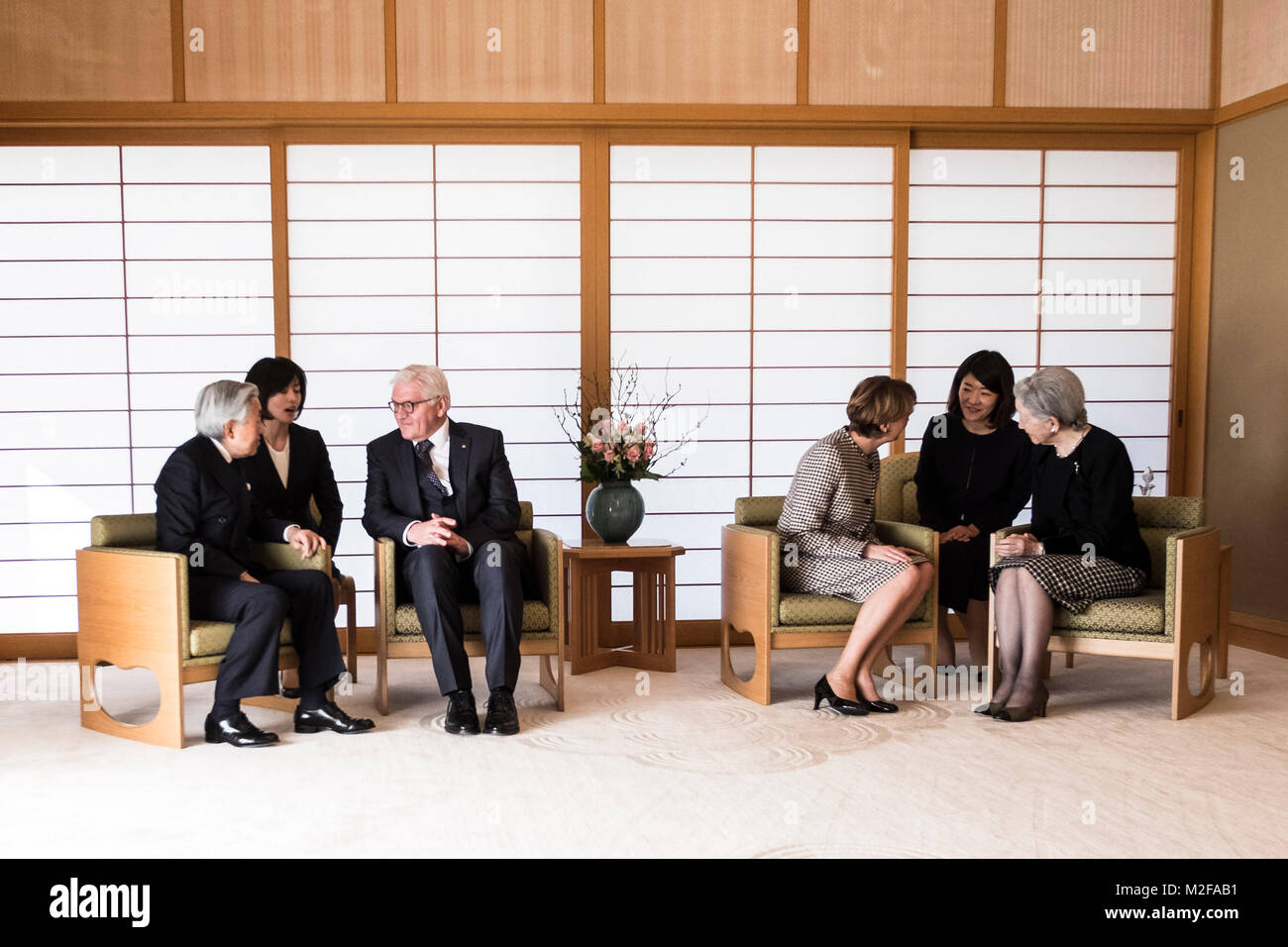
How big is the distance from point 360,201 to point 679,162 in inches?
55.6

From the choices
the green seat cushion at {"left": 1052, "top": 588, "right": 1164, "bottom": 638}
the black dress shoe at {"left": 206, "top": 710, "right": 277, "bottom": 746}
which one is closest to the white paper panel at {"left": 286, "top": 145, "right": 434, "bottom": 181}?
the black dress shoe at {"left": 206, "top": 710, "right": 277, "bottom": 746}

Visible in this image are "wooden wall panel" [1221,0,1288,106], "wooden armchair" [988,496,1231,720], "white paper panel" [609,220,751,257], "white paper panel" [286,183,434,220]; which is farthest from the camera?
"white paper panel" [609,220,751,257]

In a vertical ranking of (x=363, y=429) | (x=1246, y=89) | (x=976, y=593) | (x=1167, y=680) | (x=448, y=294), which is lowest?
(x=1167, y=680)

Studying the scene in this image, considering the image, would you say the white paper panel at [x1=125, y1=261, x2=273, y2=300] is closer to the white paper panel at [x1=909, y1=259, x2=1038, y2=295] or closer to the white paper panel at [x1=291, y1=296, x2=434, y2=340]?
the white paper panel at [x1=291, y1=296, x2=434, y2=340]

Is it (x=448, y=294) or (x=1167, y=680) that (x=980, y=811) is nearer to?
(x=1167, y=680)

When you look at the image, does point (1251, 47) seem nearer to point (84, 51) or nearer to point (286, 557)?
point (286, 557)

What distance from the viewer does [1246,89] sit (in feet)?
14.9

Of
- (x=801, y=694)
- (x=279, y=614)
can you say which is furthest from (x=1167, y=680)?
(x=279, y=614)

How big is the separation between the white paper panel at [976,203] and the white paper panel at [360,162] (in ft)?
7.25

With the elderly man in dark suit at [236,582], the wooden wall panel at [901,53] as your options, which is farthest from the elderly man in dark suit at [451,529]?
the wooden wall panel at [901,53]

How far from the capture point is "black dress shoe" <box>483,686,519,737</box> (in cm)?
325

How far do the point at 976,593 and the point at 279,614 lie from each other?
246cm

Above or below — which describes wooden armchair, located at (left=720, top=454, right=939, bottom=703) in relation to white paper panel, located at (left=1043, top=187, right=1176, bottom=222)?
below

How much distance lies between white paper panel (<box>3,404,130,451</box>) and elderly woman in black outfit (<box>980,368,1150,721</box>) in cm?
367
